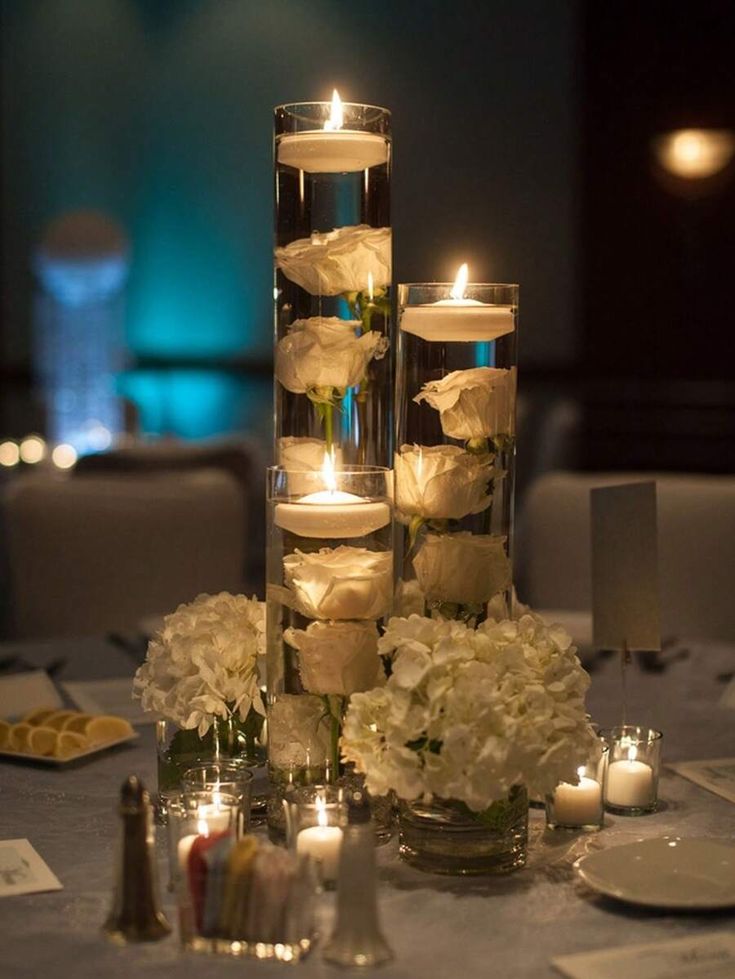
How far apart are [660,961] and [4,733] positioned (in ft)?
3.02

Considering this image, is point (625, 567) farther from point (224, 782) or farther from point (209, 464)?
point (209, 464)

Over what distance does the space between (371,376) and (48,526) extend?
4.91 ft

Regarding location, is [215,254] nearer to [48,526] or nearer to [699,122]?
[699,122]

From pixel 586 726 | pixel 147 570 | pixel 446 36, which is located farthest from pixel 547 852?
pixel 446 36

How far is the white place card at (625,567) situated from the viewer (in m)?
1.59

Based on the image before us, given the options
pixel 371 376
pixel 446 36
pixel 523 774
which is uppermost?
pixel 446 36

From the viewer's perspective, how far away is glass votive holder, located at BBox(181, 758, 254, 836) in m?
1.35

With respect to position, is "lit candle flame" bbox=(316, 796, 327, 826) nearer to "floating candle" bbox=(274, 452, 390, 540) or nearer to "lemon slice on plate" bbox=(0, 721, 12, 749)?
"floating candle" bbox=(274, 452, 390, 540)

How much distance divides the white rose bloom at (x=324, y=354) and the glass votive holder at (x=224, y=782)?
366 mm

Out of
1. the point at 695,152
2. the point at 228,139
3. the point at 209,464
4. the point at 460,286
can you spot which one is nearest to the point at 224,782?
the point at 460,286

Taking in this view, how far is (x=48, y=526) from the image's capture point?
279 centimetres

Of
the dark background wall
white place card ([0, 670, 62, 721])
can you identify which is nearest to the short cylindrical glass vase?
white place card ([0, 670, 62, 721])

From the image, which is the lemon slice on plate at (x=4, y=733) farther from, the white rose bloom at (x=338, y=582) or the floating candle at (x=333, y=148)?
the floating candle at (x=333, y=148)

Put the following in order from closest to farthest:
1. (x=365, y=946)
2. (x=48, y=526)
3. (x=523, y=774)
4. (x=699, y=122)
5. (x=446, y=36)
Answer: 1. (x=365, y=946)
2. (x=523, y=774)
3. (x=48, y=526)
4. (x=699, y=122)
5. (x=446, y=36)
